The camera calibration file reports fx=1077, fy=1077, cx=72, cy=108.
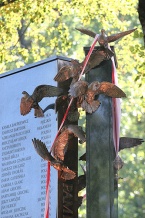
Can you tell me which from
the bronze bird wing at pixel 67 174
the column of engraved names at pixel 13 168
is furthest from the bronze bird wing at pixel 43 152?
the column of engraved names at pixel 13 168

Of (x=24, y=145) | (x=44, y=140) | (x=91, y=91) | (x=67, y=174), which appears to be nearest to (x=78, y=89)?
(x=91, y=91)

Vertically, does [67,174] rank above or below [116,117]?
below

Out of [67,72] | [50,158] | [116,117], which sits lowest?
[50,158]

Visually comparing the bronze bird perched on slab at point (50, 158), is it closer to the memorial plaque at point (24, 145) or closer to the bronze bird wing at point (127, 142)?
the bronze bird wing at point (127, 142)

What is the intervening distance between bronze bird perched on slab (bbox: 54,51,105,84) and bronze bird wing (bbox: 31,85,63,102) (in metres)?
0.20

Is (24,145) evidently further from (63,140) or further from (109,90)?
(109,90)

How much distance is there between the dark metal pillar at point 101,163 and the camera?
6.92m

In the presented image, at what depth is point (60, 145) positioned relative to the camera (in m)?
7.24

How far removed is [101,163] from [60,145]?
1.27 feet

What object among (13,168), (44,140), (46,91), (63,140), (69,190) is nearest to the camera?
(63,140)

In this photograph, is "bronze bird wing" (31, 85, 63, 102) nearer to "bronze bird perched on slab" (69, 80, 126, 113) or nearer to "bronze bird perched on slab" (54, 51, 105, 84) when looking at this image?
"bronze bird perched on slab" (54, 51, 105, 84)

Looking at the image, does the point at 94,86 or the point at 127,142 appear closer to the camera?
the point at 94,86

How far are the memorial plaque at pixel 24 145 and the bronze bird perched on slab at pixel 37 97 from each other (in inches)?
20.5

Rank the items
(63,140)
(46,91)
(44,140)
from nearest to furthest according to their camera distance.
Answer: (63,140)
(46,91)
(44,140)
